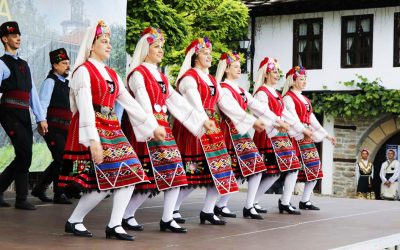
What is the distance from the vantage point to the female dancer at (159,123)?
23.5 feet

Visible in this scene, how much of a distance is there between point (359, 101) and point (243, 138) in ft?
43.2

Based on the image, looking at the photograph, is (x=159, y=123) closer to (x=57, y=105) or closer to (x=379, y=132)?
(x=57, y=105)

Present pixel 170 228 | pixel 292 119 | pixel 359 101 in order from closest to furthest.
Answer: pixel 170 228
pixel 292 119
pixel 359 101

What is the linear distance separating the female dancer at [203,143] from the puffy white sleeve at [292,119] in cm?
153

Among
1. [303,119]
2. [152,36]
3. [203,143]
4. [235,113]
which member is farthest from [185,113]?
[303,119]

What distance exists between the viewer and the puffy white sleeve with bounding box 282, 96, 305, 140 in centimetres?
949

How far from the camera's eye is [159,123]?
7.21 meters

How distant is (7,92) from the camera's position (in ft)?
27.8

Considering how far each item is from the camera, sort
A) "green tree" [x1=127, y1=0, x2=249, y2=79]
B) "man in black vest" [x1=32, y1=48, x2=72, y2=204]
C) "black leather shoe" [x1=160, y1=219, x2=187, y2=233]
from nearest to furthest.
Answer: "black leather shoe" [x1=160, y1=219, x2=187, y2=233]
"man in black vest" [x1=32, y1=48, x2=72, y2=204]
"green tree" [x1=127, y1=0, x2=249, y2=79]

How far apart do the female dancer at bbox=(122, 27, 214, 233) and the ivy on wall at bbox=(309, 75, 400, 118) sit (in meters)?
14.3

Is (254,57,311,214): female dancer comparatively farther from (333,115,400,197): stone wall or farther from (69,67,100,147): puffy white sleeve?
(333,115,400,197): stone wall

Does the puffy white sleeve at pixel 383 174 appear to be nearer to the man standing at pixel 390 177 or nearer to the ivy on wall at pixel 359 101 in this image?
the man standing at pixel 390 177

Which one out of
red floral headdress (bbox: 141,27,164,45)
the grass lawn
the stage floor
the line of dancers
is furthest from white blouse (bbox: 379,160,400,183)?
red floral headdress (bbox: 141,27,164,45)

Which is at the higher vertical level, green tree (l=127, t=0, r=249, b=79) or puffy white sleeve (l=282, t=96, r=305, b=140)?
green tree (l=127, t=0, r=249, b=79)
